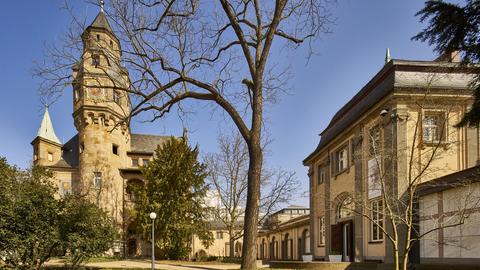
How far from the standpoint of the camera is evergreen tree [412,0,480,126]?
857cm

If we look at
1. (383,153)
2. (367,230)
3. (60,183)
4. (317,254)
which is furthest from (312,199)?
(60,183)

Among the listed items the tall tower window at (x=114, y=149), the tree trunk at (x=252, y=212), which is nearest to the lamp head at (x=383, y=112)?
the tree trunk at (x=252, y=212)

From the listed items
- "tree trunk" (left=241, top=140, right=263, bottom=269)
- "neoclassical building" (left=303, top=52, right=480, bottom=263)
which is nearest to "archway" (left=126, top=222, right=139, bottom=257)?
"neoclassical building" (left=303, top=52, right=480, bottom=263)

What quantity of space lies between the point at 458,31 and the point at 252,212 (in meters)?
8.59

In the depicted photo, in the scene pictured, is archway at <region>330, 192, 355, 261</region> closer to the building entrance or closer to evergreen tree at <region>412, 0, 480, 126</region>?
the building entrance

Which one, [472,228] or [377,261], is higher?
[472,228]

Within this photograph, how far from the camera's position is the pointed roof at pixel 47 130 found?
169 feet

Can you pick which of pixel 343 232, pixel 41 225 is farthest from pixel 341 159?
pixel 41 225

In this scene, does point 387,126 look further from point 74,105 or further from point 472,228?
point 74,105

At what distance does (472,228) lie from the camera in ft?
54.1

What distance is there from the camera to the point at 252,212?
15.0m

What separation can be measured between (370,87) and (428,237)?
8.86 metres

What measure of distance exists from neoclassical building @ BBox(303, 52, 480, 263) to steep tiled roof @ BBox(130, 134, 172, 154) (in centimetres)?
3018

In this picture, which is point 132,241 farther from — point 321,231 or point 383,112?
point 383,112
